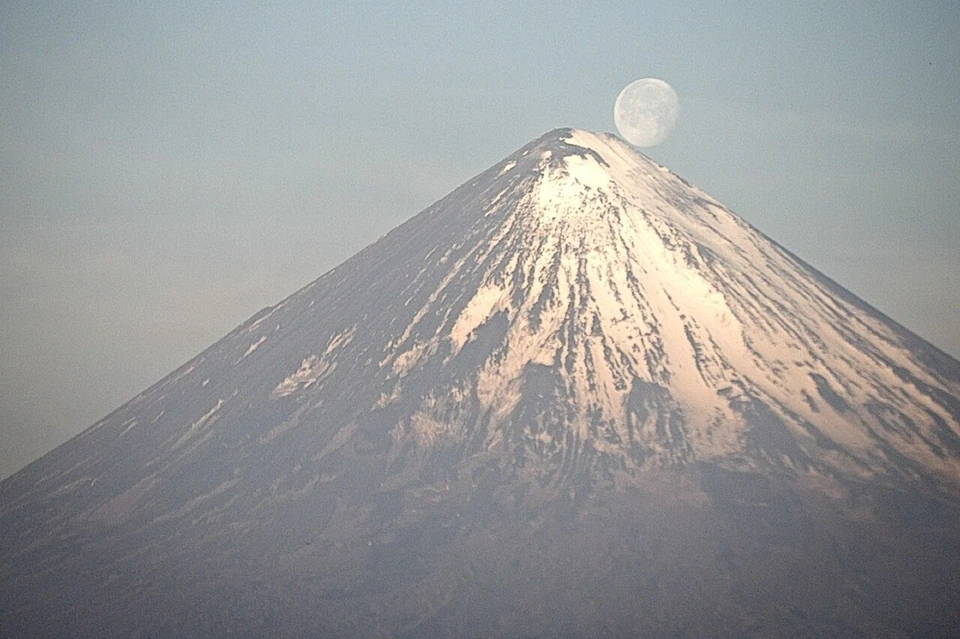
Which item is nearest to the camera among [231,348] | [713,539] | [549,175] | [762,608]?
[762,608]

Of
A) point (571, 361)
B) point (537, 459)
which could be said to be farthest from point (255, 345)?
point (537, 459)

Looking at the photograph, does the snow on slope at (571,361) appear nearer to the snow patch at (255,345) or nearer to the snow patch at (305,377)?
the snow patch at (305,377)

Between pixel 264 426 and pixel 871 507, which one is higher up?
pixel 264 426

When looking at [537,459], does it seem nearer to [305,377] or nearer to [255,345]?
[305,377]

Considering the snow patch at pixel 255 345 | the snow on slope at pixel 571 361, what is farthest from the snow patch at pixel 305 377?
the snow patch at pixel 255 345

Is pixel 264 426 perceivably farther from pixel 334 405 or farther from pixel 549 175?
pixel 549 175

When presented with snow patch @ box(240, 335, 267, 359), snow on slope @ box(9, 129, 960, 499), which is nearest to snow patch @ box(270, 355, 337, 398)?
snow on slope @ box(9, 129, 960, 499)

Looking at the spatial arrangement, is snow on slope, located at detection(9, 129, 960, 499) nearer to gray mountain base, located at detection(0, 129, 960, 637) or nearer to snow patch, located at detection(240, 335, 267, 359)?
gray mountain base, located at detection(0, 129, 960, 637)

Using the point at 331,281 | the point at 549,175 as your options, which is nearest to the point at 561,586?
the point at 549,175
